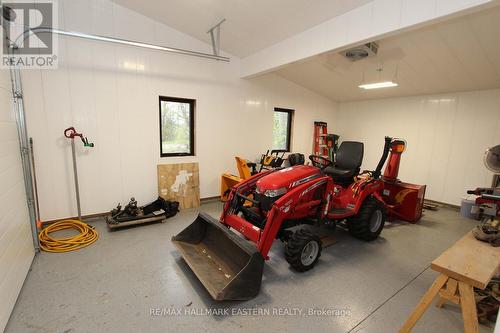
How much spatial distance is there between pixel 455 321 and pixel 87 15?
17.1ft

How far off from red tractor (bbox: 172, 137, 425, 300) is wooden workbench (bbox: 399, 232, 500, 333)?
3.31ft

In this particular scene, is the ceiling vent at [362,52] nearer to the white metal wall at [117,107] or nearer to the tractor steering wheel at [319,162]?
the tractor steering wheel at [319,162]

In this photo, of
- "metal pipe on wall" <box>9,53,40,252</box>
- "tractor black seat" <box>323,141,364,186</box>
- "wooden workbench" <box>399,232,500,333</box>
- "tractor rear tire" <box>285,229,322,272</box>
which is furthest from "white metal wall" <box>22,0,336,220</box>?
"wooden workbench" <box>399,232,500,333</box>

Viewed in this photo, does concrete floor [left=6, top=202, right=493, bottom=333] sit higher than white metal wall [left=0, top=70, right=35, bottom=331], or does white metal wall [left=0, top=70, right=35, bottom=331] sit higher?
white metal wall [left=0, top=70, right=35, bottom=331]

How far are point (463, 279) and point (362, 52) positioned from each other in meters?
3.06

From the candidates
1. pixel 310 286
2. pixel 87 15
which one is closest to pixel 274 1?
pixel 87 15

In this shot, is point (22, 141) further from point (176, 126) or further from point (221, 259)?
point (221, 259)

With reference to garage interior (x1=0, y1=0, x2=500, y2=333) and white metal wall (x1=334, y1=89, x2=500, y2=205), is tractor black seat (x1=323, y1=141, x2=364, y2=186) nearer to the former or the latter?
garage interior (x1=0, y1=0, x2=500, y2=333)

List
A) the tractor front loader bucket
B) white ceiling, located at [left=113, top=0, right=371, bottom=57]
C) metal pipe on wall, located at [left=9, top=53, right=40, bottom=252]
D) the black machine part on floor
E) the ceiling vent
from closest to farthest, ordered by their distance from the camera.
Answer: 1. the tractor front loader bucket
2. metal pipe on wall, located at [left=9, top=53, right=40, bottom=252]
3. white ceiling, located at [left=113, top=0, right=371, bottom=57]
4. the ceiling vent
5. the black machine part on floor

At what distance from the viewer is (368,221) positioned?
3.05 meters

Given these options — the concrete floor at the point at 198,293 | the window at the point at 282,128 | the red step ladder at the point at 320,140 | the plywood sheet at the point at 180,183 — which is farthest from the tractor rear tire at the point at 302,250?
the red step ladder at the point at 320,140

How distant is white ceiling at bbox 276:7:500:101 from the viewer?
2.69m

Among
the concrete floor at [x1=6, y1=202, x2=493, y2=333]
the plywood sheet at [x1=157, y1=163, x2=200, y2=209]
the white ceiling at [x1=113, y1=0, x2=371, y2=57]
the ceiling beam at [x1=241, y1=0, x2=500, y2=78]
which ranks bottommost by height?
the concrete floor at [x1=6, y1=202, x2=493, y2=333]

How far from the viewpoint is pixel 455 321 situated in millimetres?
1858
